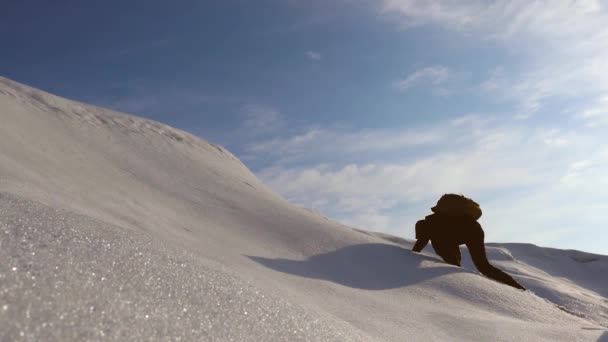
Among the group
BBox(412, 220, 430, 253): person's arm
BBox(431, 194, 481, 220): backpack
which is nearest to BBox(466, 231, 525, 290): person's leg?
BBox(431, 194, 481, 220): backpack

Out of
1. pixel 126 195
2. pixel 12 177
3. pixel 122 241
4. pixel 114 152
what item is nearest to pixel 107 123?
pixel 114 152

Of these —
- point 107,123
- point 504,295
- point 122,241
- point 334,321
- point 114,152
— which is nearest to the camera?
point 122,241

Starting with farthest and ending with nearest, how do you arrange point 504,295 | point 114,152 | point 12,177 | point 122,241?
1. point 114,152
2. point 504,295
3. point 12,177
4. point 122,241

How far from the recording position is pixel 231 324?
1420 mm

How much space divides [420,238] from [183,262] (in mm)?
3439

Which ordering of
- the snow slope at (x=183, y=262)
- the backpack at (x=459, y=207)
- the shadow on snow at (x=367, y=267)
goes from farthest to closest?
the backpack at (x=459, y=207) < the shadow on snow at (x=367, y=267) < the snow slope at (x=183, y=262)

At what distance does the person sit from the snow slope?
68 centimetres

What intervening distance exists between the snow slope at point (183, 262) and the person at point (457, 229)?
0.68 metres

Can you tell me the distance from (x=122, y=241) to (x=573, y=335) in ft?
7.94

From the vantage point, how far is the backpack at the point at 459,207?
4.88 metres

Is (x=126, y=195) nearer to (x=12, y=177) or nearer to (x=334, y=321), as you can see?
(x=12, y=177)

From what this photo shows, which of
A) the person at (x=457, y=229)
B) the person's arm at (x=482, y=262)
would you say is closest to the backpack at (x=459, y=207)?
the person at (x=457, y=229)

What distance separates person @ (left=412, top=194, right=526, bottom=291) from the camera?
4.77 metres

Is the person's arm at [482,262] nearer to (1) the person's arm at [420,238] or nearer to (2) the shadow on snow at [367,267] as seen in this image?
(1) the person's arm at [420,238]
